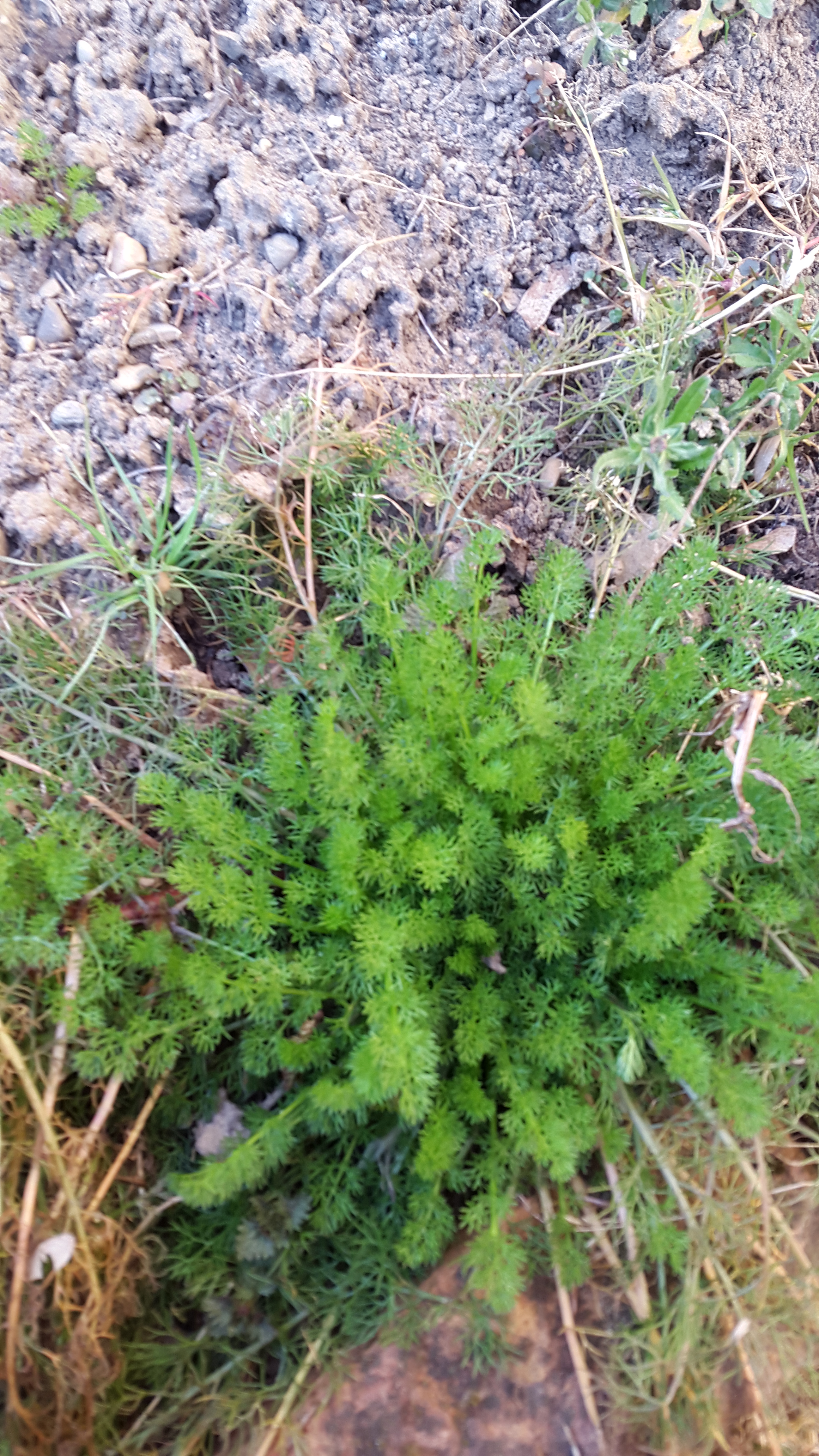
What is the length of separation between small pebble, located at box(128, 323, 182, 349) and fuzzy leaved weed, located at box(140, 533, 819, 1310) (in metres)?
0.82

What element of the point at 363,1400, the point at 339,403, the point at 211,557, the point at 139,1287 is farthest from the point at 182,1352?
the point at 339,403

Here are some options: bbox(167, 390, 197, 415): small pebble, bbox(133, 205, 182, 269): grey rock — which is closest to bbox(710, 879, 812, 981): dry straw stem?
bbox(167, 390, 197, 415): small pebble

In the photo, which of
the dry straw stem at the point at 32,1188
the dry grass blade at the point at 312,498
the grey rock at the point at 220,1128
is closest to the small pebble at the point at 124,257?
the dry grass blade at the point at 312,498

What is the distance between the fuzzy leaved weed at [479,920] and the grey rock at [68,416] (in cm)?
82

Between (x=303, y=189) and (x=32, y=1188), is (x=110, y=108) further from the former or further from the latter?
(x=32, y=1188)

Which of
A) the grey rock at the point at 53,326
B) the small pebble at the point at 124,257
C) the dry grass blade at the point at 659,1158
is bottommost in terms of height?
the dry grass blade at the point at 659,1158

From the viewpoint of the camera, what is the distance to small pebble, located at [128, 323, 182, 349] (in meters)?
1.93

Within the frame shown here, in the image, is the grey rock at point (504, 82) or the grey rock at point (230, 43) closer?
the grey rock at point (230, 43)

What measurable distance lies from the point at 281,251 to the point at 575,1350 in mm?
2250

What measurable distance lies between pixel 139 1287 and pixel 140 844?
2.48ft

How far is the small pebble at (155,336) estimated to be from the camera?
6.32 feet

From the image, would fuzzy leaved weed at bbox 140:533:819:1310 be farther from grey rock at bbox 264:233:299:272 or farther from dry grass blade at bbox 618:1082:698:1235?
grey rock at bbox 264:233:299:272

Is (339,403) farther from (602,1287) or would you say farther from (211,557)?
(602,1287)

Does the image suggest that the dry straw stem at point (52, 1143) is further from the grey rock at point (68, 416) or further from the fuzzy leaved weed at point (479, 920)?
the grey rock at point (68, 416)
